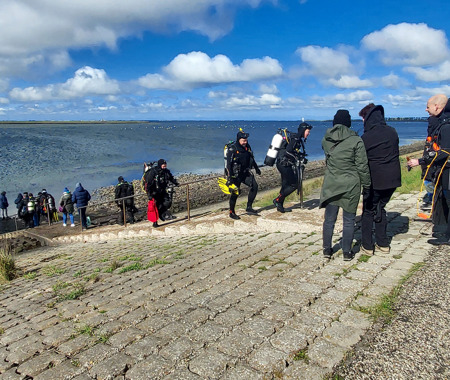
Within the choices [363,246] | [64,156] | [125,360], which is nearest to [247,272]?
[363,246]

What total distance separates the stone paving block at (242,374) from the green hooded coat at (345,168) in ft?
8.31

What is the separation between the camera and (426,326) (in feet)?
9.24

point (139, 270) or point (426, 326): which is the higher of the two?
point (426, 326)

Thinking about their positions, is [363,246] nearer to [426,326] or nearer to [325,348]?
[426,326]

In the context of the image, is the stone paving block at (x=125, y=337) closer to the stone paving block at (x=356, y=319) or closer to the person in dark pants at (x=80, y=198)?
the stone paving block at (x=356, y=319)

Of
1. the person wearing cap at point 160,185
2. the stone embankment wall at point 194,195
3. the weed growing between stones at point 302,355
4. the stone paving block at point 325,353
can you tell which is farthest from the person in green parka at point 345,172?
the stone embankment wall at point 194,195

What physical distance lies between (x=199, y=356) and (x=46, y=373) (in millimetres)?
1182

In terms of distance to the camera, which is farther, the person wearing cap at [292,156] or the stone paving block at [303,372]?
the person wearing cap at [292,156]

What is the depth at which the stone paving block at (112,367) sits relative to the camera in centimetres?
253

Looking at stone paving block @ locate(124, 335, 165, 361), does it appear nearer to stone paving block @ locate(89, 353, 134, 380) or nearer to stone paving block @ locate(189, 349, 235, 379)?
stone paving block @ locate(89, 353, 134, 380)

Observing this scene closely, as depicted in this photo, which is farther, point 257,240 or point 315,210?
point 315,210

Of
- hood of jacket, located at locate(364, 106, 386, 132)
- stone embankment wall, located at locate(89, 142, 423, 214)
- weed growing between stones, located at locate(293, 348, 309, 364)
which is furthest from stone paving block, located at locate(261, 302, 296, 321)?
stone embankment wall, located at locate(89, 142, 423, 214)

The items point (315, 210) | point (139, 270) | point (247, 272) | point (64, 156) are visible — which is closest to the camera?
point (247, 272)

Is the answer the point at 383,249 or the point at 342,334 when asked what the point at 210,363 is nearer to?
the point at 342,334
